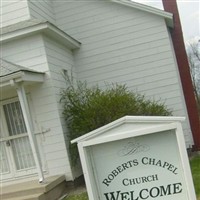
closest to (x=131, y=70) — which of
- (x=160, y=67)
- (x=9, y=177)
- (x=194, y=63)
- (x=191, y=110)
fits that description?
(x=160, y=67)

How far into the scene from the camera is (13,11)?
36.9 ft

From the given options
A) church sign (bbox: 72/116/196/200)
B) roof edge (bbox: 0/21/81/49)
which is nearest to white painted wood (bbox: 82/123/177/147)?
church sign (bbox: 72/116/196/200)

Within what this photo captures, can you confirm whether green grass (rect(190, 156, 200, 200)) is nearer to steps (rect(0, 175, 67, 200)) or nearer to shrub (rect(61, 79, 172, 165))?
shrub (rect(61, 79, 172, 165))

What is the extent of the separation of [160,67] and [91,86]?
8.19 ft

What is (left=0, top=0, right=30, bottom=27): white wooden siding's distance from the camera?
1116 cm

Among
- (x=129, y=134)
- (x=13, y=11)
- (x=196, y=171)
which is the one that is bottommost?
(x=196, y=171)

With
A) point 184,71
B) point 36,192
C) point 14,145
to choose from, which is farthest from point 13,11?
point 184,71

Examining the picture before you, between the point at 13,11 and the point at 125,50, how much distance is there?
4.00m

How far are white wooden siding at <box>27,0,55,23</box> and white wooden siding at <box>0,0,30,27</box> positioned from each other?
207mm

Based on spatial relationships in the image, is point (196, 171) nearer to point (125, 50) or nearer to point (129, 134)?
point (125, 50)

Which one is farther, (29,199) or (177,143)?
(29,199)

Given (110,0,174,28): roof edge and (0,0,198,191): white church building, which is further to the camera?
(110,0,174,28): roof edge

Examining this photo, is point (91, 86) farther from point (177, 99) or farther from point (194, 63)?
point (194, 63)

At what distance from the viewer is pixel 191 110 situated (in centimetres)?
1324
